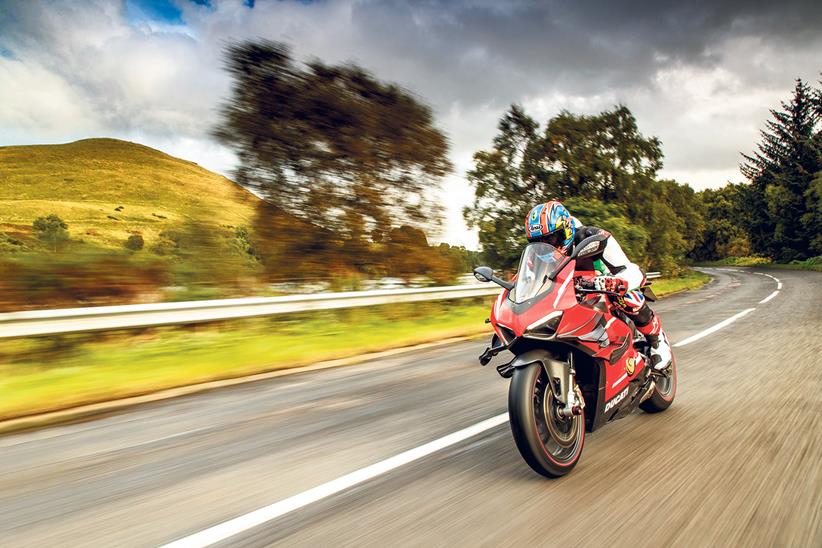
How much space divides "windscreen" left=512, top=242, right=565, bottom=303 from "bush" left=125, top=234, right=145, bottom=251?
23.2ft

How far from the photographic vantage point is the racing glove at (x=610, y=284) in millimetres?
3783

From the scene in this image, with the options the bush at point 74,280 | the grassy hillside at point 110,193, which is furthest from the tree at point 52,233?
the bush at point 74,280

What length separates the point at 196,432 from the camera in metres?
4.84

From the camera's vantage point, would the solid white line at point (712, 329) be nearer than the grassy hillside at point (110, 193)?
Yes

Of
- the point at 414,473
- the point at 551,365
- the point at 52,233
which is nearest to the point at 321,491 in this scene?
the point at 414,473

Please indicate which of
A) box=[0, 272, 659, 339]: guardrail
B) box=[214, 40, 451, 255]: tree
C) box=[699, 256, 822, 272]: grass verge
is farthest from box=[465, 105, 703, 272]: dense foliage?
box=[699, 256, 822, 272]: grass verge

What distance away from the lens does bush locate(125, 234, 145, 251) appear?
8.95 meters

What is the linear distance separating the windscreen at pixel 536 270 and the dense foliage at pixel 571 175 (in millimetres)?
17847

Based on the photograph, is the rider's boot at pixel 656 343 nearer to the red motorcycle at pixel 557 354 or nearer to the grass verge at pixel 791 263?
the red motorcycle at pixel 557 354

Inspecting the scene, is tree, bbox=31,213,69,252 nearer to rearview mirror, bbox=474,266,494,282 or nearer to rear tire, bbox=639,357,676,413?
rearview mirror, bbox=474,266,494,282

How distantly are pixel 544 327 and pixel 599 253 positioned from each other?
0.68 metres

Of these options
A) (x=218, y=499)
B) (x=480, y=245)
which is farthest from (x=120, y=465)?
(x=480, y=245)

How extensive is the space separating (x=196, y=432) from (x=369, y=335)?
556cm

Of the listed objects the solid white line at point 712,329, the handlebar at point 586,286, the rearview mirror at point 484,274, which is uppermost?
the rearview mirror at point 484,274
